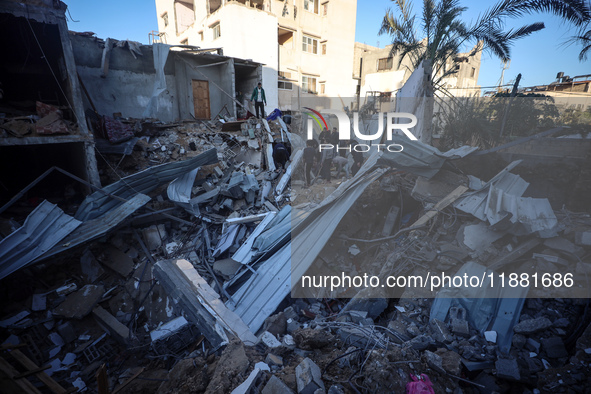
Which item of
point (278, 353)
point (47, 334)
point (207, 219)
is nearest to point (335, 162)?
point (207, 219)

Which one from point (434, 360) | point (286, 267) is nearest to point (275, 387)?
point (434, 360)

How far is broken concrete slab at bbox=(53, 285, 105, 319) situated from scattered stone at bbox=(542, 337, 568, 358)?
605 centimetres

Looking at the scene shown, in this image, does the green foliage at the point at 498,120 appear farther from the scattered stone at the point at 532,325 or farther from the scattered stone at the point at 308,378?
the scattered stone at the point at 308,378

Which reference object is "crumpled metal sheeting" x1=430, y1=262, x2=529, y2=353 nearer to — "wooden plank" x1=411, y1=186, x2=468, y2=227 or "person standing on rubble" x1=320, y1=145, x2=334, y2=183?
"wooden plank" x1=411, y1=186, x2=468, y2=227

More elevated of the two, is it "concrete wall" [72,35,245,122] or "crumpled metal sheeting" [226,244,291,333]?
"concrete wall" [72,35,245,122]

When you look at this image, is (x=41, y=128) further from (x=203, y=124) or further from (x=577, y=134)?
(x=577, y=134)

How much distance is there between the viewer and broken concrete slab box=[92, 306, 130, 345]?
13.0 ft

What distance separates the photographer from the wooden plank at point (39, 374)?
8.71 ft

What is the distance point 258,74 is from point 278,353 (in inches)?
519

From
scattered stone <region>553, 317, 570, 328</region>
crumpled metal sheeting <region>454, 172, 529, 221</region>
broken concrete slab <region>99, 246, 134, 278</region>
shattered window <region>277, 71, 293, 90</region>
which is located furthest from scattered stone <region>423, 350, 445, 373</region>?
shattered window <region>277, 71, 293, 90</region>

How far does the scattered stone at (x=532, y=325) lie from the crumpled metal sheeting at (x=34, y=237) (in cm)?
638

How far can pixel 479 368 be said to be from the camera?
2576mm

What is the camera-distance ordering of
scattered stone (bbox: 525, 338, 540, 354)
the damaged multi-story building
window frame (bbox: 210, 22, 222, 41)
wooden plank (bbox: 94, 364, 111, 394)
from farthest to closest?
Answer: window frame (bbox: 210, 22, 222, 41)
the damaged multi-story building
scattered stone (bbox: 525, 338, 540, 354)
wooden plank (bbox: 94, 364, 111, 394)

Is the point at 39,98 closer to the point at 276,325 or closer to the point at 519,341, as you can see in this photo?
the point at 276,325
